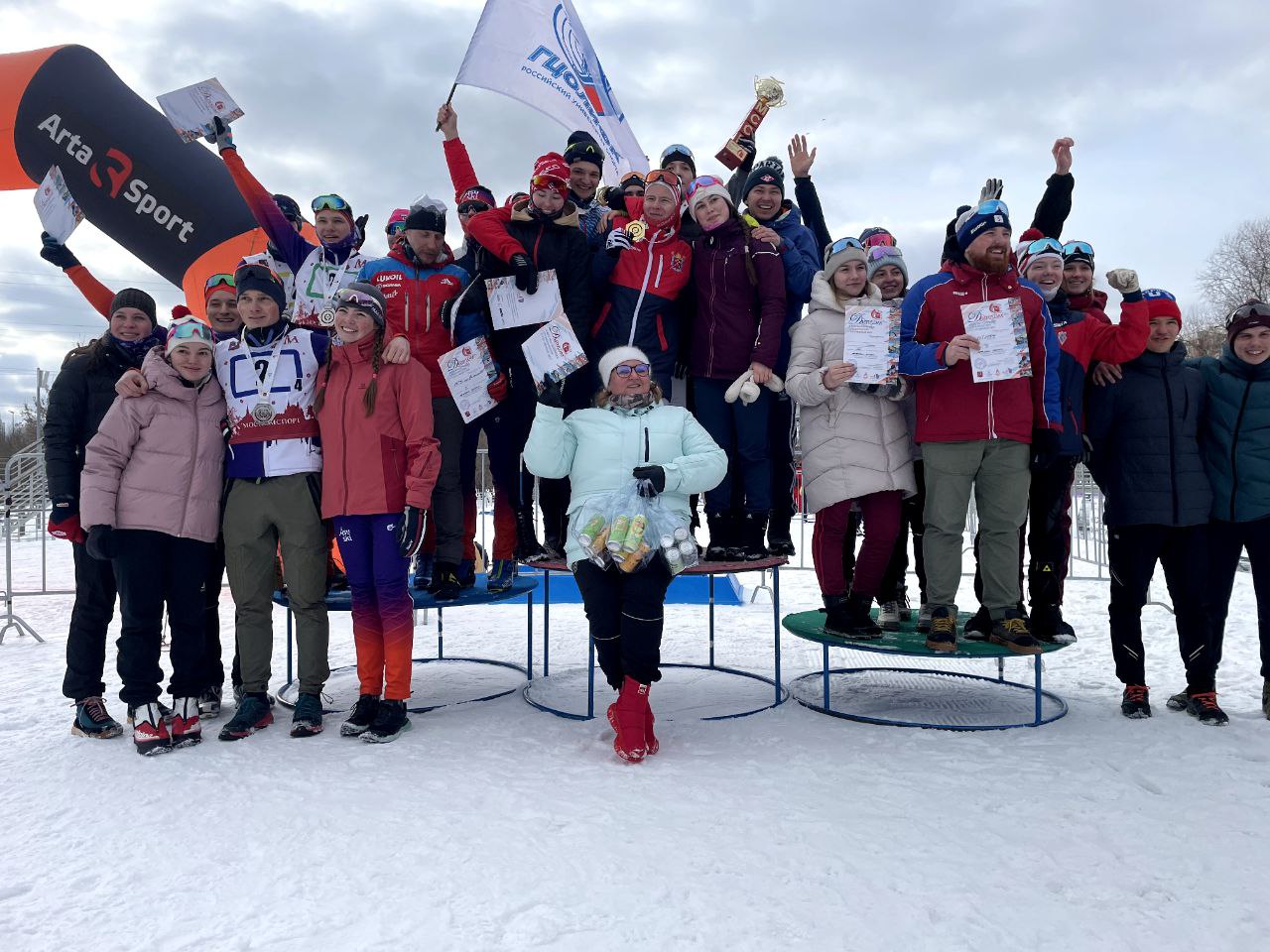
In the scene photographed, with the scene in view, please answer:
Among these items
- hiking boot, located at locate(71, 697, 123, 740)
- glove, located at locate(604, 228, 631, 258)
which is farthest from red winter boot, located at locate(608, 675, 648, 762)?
hiking boot, located at locate(71, 697, 123, 740)

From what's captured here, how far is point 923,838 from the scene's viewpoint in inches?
120

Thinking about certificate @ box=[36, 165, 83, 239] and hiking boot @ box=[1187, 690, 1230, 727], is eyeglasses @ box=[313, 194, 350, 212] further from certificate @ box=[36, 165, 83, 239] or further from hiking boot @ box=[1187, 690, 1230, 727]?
hiking boot @ box=[1187, 690, 1230, 727]

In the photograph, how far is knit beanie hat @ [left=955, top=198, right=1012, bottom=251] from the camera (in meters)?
4.27

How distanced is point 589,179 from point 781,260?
148 centimetres

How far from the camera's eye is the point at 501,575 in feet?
17.0

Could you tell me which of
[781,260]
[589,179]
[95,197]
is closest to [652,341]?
[781,260]

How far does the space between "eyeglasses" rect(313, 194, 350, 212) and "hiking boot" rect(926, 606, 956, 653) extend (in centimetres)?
412

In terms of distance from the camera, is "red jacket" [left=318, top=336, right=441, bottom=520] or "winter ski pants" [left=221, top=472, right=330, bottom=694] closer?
"red jacket" [left=318, top=336, right=441, bottom=520]

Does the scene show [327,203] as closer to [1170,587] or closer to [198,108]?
[198,108]

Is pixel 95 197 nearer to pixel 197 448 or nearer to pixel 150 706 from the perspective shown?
pixel 197 448

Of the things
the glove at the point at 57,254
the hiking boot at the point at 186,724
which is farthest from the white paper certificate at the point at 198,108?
the hiking boot at the point at 186,724

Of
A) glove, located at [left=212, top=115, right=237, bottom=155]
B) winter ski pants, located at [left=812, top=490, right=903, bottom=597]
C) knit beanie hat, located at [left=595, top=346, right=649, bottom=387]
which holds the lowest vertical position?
winter ski pants, located at [left=812, top=490, right=903, bottom=597]

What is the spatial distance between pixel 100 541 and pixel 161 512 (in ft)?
0.94

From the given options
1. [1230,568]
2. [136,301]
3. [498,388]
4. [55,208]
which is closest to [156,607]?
[136,301]
